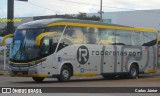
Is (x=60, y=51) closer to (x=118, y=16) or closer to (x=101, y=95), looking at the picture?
(x=101, y=95)

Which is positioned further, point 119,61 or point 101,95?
point 119,61

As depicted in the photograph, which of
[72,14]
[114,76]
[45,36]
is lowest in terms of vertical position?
[114,76]

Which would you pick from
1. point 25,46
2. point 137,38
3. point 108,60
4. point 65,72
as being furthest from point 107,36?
point 25,46

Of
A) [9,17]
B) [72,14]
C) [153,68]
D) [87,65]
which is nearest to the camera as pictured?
[87,65]

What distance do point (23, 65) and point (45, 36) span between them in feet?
6.07

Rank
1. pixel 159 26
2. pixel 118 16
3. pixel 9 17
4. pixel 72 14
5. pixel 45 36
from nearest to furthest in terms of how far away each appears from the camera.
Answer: pixel 45 36 → pixel 9 17 → pixel 159 26 → pixel 118 16 → pixel 72 14

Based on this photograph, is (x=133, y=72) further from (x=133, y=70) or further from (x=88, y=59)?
(x=88, y=59)

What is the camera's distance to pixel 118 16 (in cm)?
8162

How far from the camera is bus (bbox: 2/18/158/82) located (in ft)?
73.9

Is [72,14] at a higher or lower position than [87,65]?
higher

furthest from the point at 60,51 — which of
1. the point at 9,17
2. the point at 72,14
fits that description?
the point at 72,14

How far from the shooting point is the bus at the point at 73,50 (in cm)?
2252

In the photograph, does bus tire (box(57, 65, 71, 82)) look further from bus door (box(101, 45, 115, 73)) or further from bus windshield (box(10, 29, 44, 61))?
bus door (box(101, 45, 115, 73))

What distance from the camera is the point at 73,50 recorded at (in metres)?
23.9
